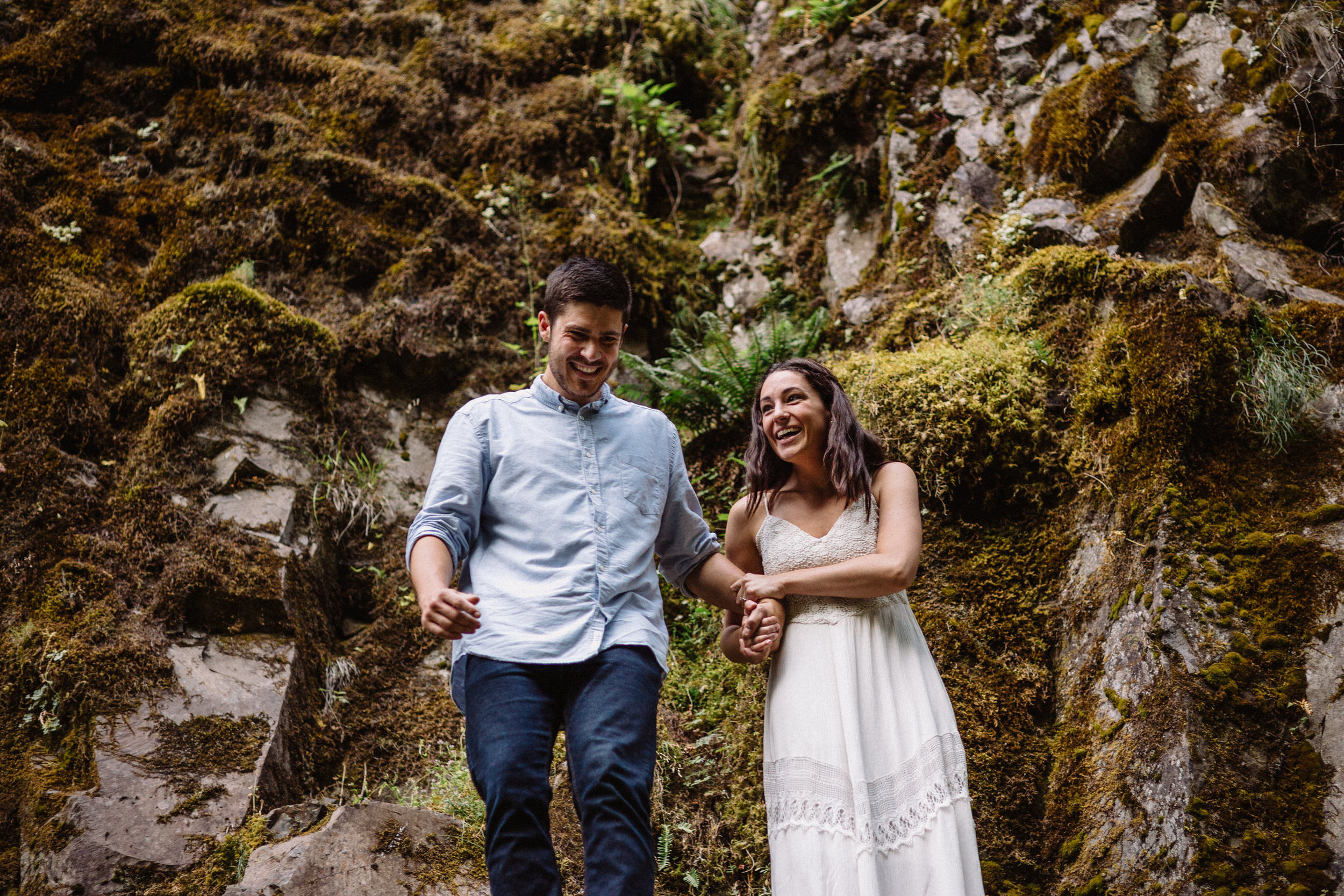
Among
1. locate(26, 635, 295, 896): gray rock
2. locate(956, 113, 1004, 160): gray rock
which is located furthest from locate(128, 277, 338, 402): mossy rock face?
locate(956, 113, 1004, 160): gray rock

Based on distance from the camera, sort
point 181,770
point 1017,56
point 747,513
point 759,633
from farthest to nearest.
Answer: point 1017,56, point 181,770, point 747,513, point 759,633

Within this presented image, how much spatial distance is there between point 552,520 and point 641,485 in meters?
0.38

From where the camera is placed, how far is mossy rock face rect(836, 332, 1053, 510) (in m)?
4.16

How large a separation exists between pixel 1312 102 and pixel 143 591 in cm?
686

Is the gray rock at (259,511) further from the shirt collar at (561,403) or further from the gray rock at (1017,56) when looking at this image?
the gray rock at (1017,56)

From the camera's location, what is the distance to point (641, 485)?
115 inches

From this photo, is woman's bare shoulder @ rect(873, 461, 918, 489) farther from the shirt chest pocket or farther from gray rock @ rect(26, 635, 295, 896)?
gray rock @ rect(26, 635, 295, 896)

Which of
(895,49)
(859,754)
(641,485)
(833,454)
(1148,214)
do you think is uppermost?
(895,49)

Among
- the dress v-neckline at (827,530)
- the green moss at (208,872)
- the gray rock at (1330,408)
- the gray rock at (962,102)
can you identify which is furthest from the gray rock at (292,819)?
the gray rock at (962,102)

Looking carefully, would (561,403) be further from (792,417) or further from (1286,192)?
(1286,192)

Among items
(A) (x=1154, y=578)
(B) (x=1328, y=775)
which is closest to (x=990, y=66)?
(A) (x=1154, y=578)

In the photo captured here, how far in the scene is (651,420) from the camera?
310 cm

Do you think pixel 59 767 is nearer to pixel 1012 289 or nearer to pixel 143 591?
pixel 143 591

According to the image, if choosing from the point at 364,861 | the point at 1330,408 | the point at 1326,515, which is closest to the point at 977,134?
the point at 1330,408
